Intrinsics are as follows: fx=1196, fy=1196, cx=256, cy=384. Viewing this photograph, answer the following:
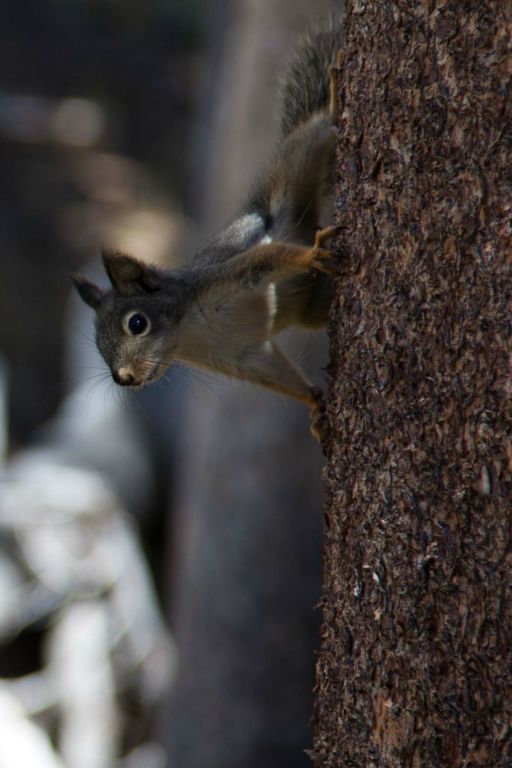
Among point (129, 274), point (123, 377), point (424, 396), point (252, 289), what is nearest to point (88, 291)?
point (129, 274)

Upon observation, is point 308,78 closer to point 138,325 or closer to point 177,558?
point 138,325

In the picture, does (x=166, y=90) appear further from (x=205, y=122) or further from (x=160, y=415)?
(x=160, y=415)

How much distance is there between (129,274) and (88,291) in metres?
0.20

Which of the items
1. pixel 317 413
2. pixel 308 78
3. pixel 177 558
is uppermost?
pixel 308 78

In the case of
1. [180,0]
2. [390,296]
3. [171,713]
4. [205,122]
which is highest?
[180,0]

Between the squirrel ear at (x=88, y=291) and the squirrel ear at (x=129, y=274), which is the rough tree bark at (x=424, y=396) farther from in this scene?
the squirrel ear at (x=88, y=291)

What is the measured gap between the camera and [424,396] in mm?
1807

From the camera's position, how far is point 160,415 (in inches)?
312

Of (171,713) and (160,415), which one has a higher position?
(160,415)

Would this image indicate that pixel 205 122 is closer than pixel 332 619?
No

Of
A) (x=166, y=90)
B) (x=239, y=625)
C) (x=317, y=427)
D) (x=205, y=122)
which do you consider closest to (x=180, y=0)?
(x=166, y=90)

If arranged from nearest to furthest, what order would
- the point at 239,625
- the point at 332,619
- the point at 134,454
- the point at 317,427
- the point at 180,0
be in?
the point at 332,619, the point at 317,427, the point at 239,625, the point at 134,454, the point at 180,0

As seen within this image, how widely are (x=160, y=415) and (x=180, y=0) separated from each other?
7897mm

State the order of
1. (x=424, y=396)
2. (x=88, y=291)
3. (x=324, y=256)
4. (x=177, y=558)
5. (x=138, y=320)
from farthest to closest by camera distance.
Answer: (x=177, y=558) → (x=88, y=291) → (x=138, y=320) → (x=324, y=256) → (x=424, y=396)
